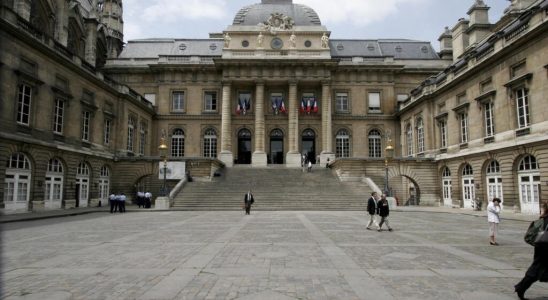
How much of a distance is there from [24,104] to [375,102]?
34460 mm

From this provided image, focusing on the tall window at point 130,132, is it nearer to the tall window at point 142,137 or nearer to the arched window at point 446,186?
the tall window at point 142,137

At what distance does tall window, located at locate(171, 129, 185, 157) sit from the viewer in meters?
44.5

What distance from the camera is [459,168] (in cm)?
2969

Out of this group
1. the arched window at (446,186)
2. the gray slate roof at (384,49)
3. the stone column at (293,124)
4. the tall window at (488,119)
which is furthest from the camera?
the gray slate roof at (384,49)

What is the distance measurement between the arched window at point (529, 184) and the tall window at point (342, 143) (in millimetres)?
22386

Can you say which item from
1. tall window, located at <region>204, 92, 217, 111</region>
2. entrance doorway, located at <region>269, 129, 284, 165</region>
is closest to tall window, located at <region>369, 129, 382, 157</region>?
entrance doorway, located at <region>269, 129, 284, 165</region>

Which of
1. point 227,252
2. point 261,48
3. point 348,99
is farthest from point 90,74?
point 348,99

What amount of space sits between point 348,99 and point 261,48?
11.5 m

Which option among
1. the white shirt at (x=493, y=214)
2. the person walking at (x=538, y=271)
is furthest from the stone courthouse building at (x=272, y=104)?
the person walking at (x=538, y=271)

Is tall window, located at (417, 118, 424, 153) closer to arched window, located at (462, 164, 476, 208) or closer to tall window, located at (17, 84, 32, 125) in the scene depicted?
arched window, located at (462, 164, 476, 208)

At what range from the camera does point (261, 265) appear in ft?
26.3

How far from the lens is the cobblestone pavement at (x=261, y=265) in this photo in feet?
20.2

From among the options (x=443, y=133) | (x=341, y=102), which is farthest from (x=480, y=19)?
(x=341, y=102)

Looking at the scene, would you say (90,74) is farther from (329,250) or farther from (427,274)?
(427,274)
